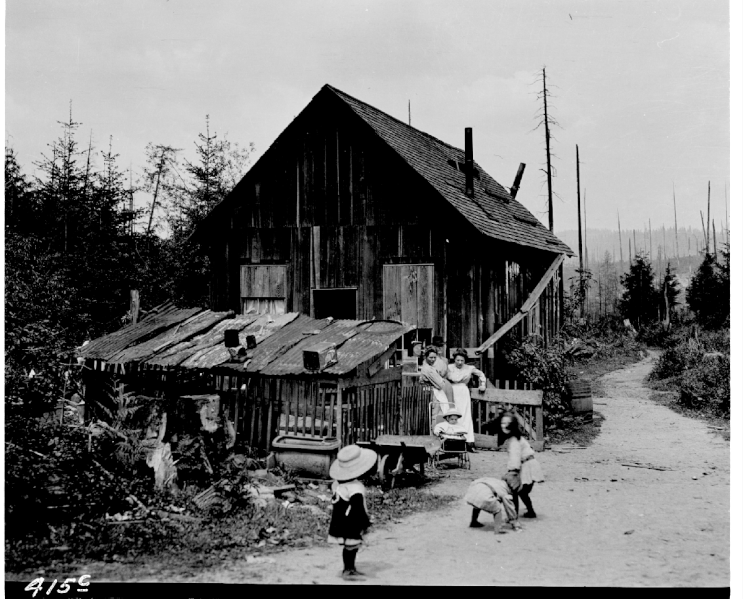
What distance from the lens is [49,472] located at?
785 cm

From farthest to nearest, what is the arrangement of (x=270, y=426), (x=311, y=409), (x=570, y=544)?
(x=270, y=426) < (x=311, y=409) < (x=570, y=544)

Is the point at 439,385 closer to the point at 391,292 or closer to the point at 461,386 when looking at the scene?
the point at 461,386

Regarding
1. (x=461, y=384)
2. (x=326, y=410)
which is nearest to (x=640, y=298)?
(x=461, y=384)

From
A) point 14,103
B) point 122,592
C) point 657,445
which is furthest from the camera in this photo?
point 657,445

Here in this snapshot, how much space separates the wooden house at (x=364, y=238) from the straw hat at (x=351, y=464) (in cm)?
824

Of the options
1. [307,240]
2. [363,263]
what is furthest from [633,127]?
[307,240]

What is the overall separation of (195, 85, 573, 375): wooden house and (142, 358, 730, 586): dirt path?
5510 mm

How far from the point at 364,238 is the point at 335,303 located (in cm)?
234

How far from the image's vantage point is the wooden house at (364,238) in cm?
1448

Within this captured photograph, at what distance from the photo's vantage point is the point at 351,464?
6.27 meters

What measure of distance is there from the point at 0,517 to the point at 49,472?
0.95 m

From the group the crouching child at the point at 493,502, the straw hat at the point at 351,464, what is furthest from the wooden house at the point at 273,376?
the straw hat at the point at 351,464

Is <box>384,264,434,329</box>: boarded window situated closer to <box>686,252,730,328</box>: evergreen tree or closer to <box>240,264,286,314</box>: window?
<box>240,264,286,314</box>: window

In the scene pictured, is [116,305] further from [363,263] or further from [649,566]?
[649,566]
